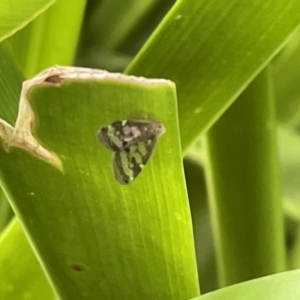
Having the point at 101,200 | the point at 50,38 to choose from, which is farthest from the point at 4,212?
the point at 101,200

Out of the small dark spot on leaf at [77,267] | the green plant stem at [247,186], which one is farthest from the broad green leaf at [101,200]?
the green plant stem at [247,186]

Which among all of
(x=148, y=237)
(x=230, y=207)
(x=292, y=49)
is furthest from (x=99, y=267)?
(x=292, y=49)

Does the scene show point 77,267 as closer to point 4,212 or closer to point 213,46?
point 213,46

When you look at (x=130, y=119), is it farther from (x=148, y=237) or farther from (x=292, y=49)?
(x=292, y=49)

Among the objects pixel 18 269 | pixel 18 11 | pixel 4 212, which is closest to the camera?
pixel 18 11

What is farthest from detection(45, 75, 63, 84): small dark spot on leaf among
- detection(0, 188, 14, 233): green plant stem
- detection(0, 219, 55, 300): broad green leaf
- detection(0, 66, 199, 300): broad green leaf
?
detection(0, 188, 14, 233): green plant stem

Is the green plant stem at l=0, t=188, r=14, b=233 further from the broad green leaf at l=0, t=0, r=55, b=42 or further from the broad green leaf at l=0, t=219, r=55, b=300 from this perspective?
the broad green leaf at l=0, t=0, r=55, b=42
